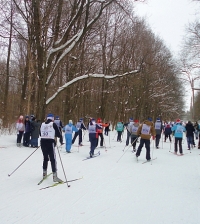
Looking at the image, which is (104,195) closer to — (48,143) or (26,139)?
(48,143)

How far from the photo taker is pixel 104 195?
6.48 metres

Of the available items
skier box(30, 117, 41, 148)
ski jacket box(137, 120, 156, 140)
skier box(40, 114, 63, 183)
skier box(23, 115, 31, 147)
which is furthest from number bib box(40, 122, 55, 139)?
skier box(23, 115, 31, 147)

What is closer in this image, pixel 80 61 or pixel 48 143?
pixel 48 143

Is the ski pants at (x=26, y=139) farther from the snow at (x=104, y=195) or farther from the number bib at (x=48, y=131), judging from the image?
the number bib at (x=48, y=131)

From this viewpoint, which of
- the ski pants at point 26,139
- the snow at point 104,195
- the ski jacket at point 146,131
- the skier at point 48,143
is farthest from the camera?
the ski pants at point 26,139

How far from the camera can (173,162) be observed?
1196 centimetres

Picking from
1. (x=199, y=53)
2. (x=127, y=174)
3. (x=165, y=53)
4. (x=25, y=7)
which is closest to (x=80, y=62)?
(x=25, y=7)

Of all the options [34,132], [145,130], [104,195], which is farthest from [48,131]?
[34,132]

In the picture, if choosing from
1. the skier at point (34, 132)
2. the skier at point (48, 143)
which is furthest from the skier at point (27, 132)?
the skier at point (48, 143)

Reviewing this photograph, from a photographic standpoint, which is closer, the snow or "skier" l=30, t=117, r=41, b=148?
the snow

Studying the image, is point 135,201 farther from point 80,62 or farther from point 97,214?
point 80,62

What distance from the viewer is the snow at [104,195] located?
16.6ft

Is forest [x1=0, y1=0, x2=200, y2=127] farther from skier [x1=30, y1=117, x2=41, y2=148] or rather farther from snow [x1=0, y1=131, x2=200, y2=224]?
snow [x1=0, y1=131, x2=200, y2=224]

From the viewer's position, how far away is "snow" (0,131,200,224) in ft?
16.6
